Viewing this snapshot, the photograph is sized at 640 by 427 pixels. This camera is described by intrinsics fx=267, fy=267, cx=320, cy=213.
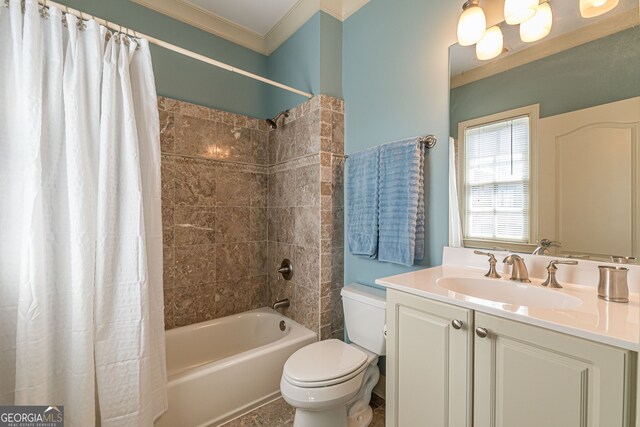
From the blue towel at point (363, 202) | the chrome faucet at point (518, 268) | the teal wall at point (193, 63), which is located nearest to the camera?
the chrome faucet at point (518, 268)

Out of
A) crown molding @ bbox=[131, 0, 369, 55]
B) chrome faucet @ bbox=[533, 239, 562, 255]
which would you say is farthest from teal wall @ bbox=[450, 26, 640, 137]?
crown molding @ bbox=[131, 0, 369, 55]

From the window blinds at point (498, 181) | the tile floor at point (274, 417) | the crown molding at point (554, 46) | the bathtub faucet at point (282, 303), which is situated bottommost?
the tile floor at point (274, 417)

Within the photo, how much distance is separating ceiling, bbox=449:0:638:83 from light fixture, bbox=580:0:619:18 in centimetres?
1

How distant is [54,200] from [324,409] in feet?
4.75

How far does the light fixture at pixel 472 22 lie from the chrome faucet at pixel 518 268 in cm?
100

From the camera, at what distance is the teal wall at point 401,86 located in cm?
142

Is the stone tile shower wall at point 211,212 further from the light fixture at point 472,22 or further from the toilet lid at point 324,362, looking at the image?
the light fixture at point 472,22

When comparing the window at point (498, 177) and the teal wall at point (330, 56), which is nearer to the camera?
the window at point (498, 177)

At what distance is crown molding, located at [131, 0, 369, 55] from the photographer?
1885mm

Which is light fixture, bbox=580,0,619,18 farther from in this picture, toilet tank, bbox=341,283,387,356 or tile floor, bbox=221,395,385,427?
tile floor, bbox=221,395,385,427

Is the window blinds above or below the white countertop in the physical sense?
above

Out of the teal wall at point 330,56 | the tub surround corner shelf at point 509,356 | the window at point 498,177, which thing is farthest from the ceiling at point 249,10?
the tub surround corner shelf at point 509,356

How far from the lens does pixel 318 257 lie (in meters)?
1.85

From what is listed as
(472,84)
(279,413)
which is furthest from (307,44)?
(279,413)
